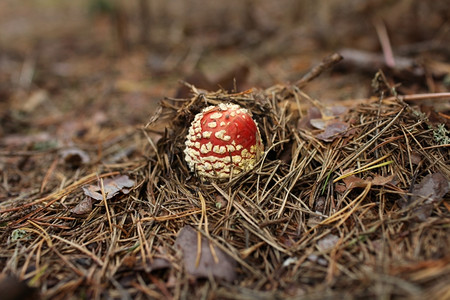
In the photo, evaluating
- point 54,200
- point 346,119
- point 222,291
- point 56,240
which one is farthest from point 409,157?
point 54,200

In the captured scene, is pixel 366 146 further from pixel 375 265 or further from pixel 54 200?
pixel 54 200

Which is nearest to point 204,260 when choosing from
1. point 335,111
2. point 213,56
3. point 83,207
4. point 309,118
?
point 83,207

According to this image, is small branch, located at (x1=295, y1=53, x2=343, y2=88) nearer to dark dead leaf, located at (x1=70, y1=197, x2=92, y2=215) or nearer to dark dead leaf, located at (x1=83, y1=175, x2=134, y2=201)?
dark dead leaf, located at (x1=83, y1=175, x2=134, y2=201)

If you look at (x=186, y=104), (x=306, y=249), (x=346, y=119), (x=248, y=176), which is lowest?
(x=306, y=249)

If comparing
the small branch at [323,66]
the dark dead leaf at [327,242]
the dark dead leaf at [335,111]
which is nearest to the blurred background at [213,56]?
the small branch at [323,66]

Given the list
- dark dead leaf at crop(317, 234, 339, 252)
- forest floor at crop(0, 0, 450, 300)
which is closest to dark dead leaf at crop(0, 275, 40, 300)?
forest floor at crop(0, 0, 450, 300)

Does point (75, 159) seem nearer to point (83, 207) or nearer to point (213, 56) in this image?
point (83, 207)
